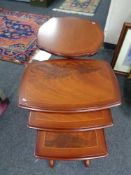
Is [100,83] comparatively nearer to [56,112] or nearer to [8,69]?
[56,112]

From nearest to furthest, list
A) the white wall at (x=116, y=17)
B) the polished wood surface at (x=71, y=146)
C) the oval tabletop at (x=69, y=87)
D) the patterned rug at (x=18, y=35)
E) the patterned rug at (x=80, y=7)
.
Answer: the oval tabletop at (x=69, y=87), the polished wood surface at (x=71, y=146), the white wall at (x=116, y=17), the patterned rug at (x=18, y=35), the patterned rug at (x=80, y=7)

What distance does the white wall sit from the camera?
158 cm

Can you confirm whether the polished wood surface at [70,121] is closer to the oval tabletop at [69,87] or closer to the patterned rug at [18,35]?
the oval tabletop at [69,87]

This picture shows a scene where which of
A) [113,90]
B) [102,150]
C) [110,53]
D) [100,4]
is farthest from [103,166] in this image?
[100,4]

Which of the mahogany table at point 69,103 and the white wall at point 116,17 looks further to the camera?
the white wall at point 116,17

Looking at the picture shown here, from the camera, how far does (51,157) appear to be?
0.87m

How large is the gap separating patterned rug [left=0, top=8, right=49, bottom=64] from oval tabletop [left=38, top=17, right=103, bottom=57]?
0.79 m

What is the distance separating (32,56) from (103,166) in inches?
47.9

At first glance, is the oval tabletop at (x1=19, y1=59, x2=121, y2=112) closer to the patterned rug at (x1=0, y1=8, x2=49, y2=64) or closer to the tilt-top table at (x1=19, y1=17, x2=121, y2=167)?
the tilt-top table at (x1=19, y1=17, x2=121, y2=167)

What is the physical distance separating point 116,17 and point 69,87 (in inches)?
46.2

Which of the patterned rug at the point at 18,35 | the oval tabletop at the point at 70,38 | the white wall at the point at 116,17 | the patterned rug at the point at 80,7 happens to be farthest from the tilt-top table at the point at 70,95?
the patterned rug at the point at 80,7

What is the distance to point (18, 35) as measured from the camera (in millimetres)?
2076

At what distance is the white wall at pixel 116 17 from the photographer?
1584mm

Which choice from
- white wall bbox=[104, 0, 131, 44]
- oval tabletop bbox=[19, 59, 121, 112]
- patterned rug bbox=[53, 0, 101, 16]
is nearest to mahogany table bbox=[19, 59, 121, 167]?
oval tabletop bbox=[19, 59, 121, 112]
